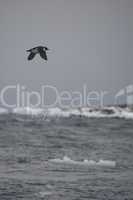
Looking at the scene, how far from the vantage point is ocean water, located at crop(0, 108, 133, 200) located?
6.16ft

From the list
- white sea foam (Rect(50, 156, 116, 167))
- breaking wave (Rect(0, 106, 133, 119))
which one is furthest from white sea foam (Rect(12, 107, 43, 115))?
white sea foam (Rect(50, 156, 116, 167))

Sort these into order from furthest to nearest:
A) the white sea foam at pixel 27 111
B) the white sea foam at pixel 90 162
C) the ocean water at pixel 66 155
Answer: the white sea foam at pixel 27 111
the white sea foam at pixel 90 162
the ocean water at pixel 66 155

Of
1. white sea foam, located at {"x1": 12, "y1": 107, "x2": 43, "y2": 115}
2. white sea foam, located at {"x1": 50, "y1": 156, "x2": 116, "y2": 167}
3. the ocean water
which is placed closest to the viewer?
the ocean water

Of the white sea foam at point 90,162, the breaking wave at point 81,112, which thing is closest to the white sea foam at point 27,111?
the breaking wave at point 81,112

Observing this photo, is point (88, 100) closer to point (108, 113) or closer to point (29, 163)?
point (108, 113)

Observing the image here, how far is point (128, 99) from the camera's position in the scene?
12.4ft

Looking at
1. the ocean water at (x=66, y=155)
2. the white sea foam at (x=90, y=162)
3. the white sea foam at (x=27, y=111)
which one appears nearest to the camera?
the ocean water at (x=66, y=155)

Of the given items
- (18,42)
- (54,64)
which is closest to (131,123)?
(54,64)

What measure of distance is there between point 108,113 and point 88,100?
450 mm

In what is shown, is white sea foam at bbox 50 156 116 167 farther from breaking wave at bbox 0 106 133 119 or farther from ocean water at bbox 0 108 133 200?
breaking wave at bbox 0 106 133 119

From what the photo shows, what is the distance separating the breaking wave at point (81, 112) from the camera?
3471 millimetres

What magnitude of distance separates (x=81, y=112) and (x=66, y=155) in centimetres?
116

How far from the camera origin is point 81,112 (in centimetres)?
370

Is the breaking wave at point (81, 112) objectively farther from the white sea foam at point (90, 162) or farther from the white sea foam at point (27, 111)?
the white sea foam at point (90, 162)
